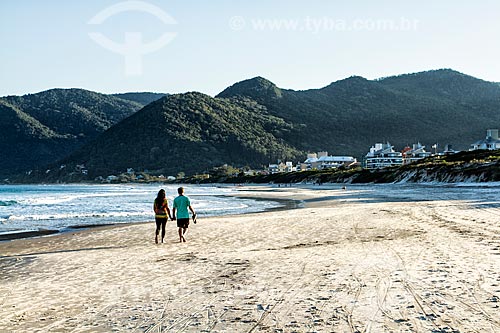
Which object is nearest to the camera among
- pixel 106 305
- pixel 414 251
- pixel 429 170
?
pixel 106 305

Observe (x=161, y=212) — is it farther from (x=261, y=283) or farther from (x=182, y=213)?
(x=261, y=283)

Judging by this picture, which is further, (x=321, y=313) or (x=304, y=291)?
(x=304, y=291)

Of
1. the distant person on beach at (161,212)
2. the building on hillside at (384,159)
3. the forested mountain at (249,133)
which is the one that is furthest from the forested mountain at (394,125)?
the distant person on beach at (161,212)

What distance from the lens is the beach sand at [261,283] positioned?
17.3 feet

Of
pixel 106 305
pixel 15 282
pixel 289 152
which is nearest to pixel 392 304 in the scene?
pixel 106 305

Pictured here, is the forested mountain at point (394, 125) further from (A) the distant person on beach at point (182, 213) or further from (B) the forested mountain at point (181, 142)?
(A) the distant person on beach at point (182, 213)

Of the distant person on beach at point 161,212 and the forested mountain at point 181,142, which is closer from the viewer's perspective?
the distant person on beach at point 161,212

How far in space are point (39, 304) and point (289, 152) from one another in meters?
166

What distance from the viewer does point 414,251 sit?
9.41 meters

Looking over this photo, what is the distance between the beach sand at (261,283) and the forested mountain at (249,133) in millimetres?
141501

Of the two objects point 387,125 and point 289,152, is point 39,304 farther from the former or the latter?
point 387,125

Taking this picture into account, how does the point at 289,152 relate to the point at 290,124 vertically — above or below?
below

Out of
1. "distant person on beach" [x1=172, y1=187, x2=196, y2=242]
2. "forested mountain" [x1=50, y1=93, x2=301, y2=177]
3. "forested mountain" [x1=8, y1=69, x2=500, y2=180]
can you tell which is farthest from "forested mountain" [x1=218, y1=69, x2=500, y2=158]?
"distant person on beach" [x1=172, y1=187, x2=196, y2=242]

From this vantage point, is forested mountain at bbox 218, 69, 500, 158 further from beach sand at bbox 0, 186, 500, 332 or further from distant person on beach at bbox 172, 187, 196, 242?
beach sand at bbox 0, 186, 500, 332
